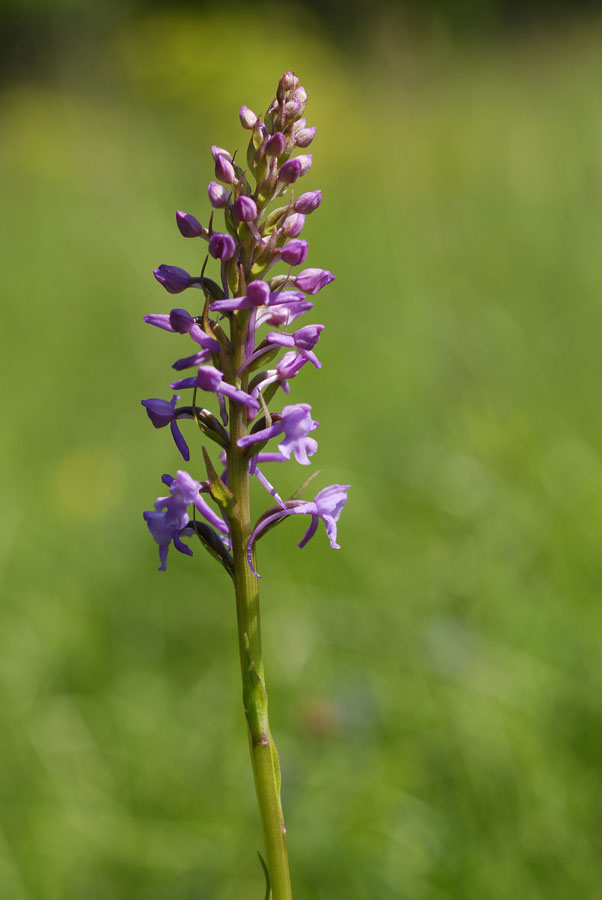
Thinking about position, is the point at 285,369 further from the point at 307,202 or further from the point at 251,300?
the point at 307,202

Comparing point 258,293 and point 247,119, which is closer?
point 258,293

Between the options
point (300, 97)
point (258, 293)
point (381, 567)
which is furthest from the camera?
point (381, 567)

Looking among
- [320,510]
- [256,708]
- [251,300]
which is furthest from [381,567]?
[251,300]

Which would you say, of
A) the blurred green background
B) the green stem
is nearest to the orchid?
the green stem

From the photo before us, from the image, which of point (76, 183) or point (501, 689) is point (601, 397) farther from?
point (76, 183)

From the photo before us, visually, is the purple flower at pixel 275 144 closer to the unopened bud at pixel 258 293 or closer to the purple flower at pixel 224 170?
the purple flower at pixel 224 170

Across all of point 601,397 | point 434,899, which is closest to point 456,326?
point 601,397
